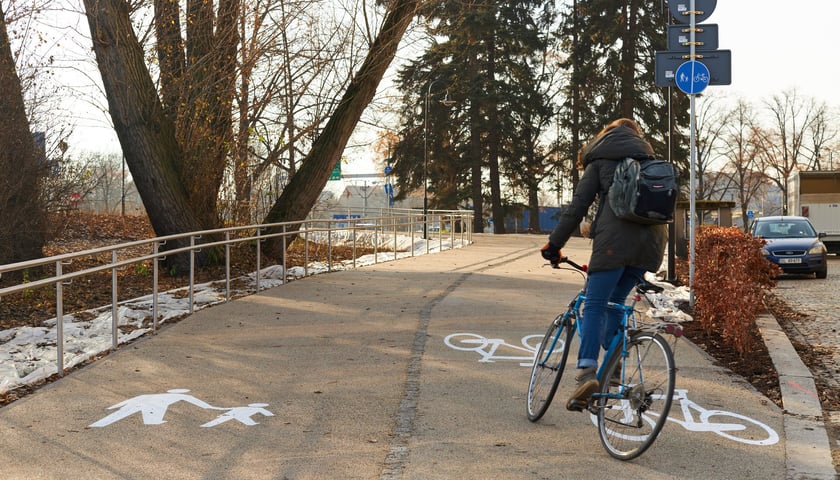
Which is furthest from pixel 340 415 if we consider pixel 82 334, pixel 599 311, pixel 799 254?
pixel 799 254

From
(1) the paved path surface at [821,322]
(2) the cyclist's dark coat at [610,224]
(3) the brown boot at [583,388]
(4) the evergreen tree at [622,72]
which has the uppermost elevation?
(4) the evergreen tree at [622,72]

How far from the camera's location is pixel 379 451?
5.34 metres

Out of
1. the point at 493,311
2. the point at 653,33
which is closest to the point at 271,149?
the point at 493,311

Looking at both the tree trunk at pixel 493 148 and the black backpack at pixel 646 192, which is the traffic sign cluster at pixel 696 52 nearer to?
the black backpack at pixel 646 192

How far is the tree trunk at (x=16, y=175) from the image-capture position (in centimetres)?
1617

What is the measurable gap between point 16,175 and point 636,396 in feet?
46.1

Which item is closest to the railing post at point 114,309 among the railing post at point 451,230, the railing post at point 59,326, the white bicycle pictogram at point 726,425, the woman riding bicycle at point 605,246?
the railing post at point 59,326

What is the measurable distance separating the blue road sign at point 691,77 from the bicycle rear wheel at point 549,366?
21.1 ft

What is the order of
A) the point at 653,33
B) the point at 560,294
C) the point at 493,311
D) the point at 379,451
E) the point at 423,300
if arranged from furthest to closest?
the point at 653,33, the point at 560,294, the point at 423,300, the point at 493,311, the point at 379,451

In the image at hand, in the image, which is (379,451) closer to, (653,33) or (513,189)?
(653,33)

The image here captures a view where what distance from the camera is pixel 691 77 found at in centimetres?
1158

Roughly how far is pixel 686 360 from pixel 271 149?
42.3 ft

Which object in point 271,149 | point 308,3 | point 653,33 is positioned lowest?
point 271,149

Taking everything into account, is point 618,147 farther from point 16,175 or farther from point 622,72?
point 622,72
